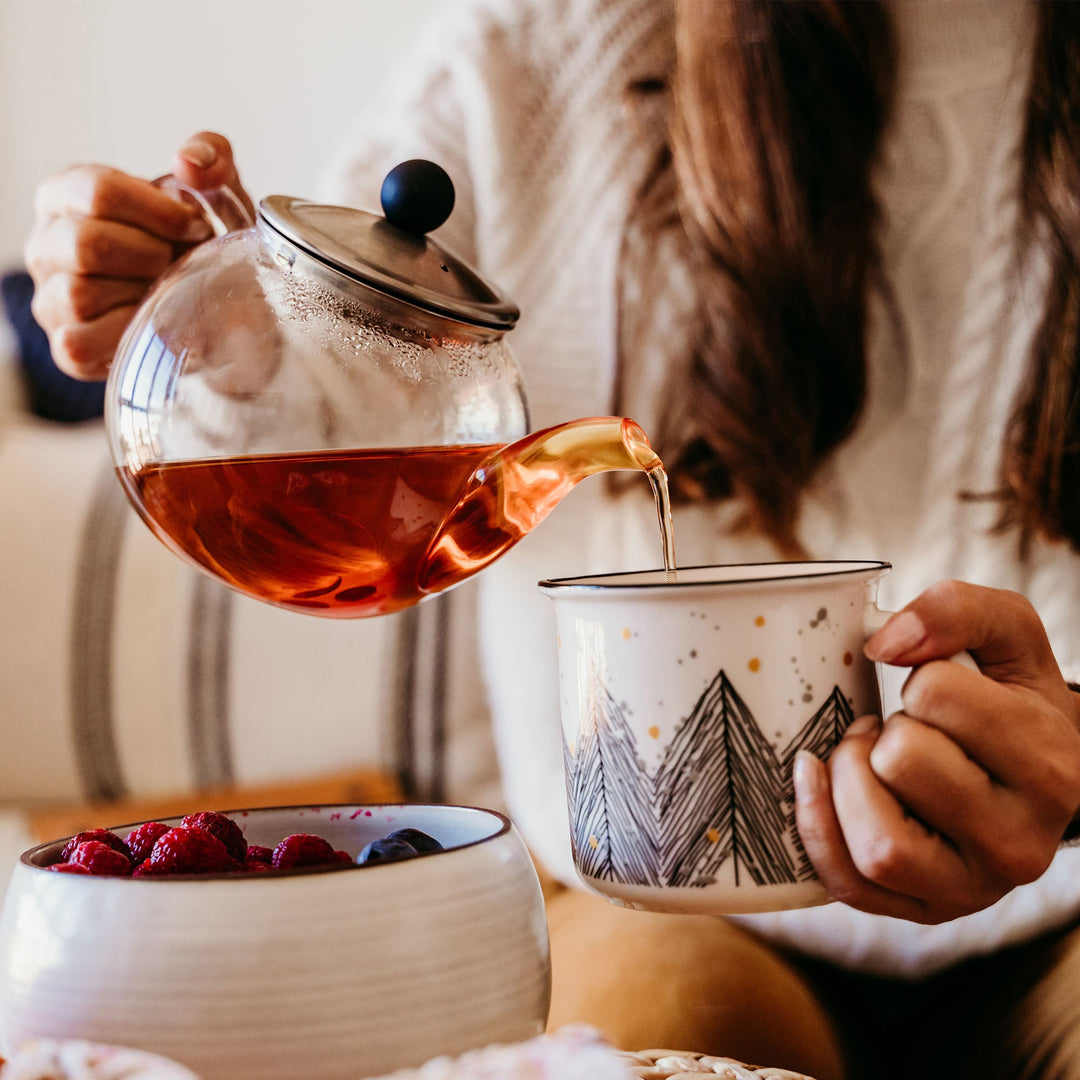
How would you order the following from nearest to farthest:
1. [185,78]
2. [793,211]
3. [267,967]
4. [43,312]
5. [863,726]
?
[267,967], [863,726], [43,312], [793,211], [185,78]

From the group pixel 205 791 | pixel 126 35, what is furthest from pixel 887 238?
pixel 126 35

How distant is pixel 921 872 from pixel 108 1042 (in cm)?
28

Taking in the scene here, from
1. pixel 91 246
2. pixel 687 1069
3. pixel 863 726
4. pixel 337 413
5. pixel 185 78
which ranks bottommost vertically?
pixel 687 1069

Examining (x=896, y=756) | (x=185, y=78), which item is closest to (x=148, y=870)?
(x=896, y=756)

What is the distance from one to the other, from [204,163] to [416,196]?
0.19 meters

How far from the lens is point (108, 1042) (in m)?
0.29

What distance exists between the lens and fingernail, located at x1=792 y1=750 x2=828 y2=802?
37cm

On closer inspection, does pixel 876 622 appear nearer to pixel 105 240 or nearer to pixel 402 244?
pixel 402 244

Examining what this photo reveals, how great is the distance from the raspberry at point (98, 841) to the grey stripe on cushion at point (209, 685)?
30.5 inches

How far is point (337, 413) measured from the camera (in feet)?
1.36

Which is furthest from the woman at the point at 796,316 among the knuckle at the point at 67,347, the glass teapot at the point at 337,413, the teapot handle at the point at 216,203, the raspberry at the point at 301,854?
the raspberry at the point at 301,854

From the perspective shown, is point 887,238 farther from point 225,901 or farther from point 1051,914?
point 225,901

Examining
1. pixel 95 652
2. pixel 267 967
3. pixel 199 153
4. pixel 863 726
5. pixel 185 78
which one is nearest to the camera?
pixel 267 967

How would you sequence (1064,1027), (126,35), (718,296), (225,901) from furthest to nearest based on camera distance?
1. (126,35)
2. (718,296)
3. (1064,1027)
4. (225,901)
